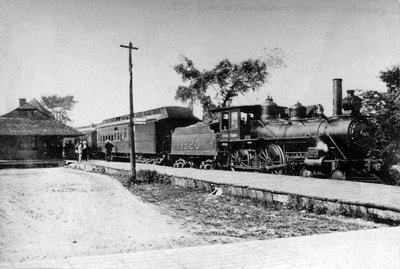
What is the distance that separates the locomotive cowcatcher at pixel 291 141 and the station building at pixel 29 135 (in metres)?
11.1

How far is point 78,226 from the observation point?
6070 millimetres

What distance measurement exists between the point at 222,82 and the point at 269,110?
14.1 feet

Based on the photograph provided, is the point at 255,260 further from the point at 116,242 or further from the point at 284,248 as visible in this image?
the point at 116,242

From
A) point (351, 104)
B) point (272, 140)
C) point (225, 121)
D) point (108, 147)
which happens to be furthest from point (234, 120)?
point (108, 147)

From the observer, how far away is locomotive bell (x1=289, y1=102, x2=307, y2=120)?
12078mm

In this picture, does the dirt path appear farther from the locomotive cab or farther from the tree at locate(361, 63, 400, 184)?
the tree at locate(361, 63, 400, 184)

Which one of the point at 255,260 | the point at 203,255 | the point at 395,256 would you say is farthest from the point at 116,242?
the point at 395,256

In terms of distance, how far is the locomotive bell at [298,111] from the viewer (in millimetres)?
12078

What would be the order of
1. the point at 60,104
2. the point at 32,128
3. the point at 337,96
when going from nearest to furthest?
1. the point at 337,96
2. the point at 32,128
3. the point at 60,104

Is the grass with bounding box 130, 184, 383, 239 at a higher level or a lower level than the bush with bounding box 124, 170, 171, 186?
lower

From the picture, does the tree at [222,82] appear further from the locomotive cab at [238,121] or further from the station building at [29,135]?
the station building at [29,135]

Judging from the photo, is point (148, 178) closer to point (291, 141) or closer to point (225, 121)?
point (225, 121)

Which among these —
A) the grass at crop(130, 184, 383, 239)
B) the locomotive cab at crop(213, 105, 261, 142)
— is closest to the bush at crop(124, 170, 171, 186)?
the grass at crop(130, 184, 383, 239)

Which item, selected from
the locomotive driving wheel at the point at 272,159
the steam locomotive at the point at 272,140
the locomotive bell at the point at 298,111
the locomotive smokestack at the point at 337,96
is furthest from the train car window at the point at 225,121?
the locomotive smokestack at the point at 337,96
